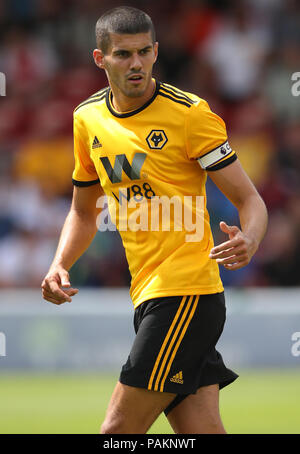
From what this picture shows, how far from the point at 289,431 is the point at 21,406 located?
2743 mm

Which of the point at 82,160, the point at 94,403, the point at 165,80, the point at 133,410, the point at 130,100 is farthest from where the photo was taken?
Answer: the point at 165,80

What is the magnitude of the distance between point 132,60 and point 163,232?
85 centimetres

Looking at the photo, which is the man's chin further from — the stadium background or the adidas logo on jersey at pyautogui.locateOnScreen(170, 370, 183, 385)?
the stadium background

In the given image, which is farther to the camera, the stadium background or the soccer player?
A: the stadium background

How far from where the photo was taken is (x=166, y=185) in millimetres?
4480

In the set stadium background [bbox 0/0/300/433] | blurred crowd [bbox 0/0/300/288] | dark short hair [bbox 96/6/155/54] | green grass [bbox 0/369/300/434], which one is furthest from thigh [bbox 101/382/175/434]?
blurred crowd [bbox 0/0/300/288]

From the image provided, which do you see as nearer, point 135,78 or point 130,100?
point 135,78

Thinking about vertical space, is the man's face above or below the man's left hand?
above

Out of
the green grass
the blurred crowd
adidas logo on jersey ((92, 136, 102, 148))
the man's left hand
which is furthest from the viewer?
the blurred crowd

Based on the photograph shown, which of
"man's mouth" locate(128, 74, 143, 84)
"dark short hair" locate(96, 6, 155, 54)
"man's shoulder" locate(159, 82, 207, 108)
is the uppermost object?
"dark short hair" locate(96, 6, 155, 54)

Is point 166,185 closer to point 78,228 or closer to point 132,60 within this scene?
point 132,60

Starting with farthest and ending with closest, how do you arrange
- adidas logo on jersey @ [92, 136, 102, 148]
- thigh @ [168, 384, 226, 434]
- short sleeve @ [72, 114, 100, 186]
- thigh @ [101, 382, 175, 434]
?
short sleeve @ [72, 114, 100, 186] → adidas logo on jersey @ [92, 136, 102, 148] → thigh @ [168, 384, 226, 434] → thigh @ [101, 382, 175, 434]

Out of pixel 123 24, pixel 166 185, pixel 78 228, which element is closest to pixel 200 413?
pixel 166 185

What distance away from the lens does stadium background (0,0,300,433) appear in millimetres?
10188
